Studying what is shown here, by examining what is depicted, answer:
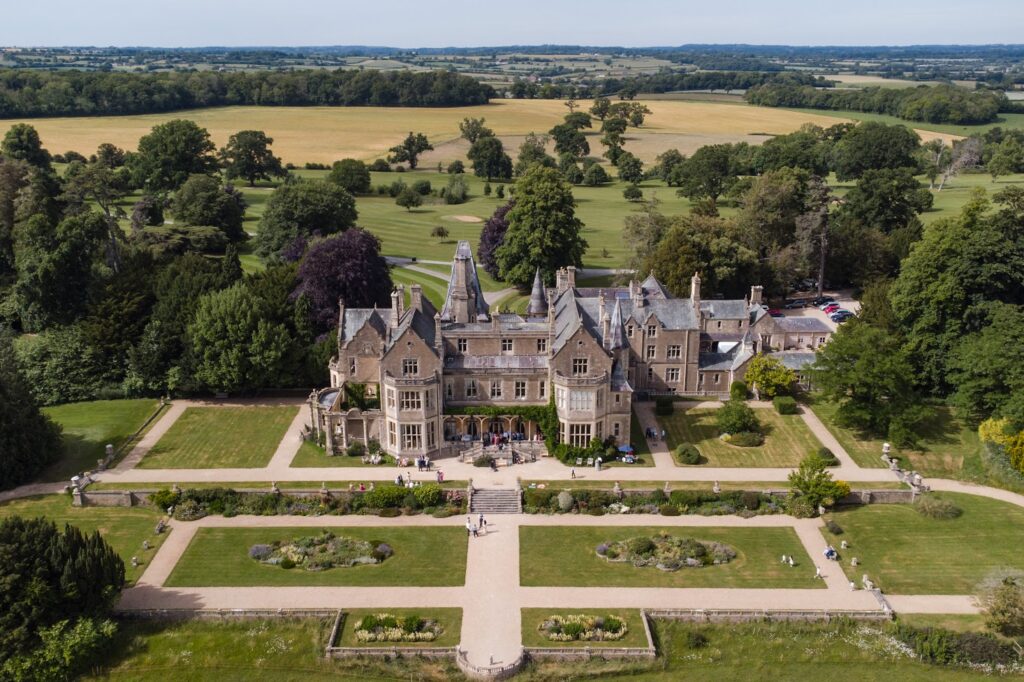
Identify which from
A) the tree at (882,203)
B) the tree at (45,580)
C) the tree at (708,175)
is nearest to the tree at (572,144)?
the tree at (708,175)

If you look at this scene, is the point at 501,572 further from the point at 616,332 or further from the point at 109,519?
the point at 109,519

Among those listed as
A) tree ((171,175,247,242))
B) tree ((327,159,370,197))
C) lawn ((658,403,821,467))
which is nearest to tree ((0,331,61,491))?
lawn ((658,403,821,467))

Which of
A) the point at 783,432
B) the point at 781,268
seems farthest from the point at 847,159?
the point at 783,432

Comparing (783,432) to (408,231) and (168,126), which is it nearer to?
(408,231)

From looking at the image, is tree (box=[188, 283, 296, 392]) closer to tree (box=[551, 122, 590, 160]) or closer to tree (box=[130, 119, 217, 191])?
tree (box=[130, 119, 217, 191])

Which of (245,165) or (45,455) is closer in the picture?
(45,455)

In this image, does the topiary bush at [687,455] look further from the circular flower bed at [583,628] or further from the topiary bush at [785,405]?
the circular flower bed at [583,628]
